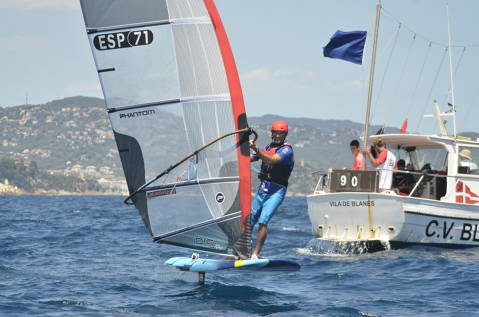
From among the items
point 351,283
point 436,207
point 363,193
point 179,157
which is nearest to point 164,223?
point 179,157

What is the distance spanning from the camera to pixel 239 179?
1027 centimetres

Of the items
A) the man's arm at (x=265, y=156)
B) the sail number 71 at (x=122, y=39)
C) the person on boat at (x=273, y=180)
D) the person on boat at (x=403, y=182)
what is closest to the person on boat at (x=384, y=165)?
the person on boat at (x=403, y=182)

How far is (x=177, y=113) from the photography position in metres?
10.2

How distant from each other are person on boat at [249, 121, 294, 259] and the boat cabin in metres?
6.15

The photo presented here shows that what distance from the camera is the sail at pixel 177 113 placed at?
9.96 m

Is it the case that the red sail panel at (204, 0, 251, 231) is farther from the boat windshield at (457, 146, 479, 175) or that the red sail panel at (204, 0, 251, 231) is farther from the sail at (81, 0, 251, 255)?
the boat windshield at (457, 146, 479, 175)

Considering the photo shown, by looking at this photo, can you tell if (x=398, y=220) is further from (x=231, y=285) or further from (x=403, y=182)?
(x=231, y=285)

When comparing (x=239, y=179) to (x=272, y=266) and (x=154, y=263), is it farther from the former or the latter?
(x=154, y=263)

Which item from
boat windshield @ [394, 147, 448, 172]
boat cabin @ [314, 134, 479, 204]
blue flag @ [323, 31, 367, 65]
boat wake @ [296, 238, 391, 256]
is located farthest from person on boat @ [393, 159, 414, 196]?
blue flag @ [323, 31, 367, 65]

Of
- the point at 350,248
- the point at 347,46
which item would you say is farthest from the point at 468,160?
the point at 347,46

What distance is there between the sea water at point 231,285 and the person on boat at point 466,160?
2117 mm

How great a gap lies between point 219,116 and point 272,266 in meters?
2.09

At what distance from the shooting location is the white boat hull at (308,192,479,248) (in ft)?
54.0

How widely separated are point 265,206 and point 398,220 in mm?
6565
